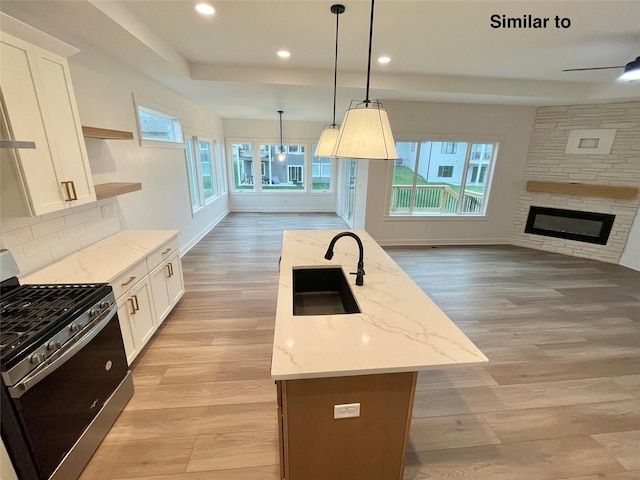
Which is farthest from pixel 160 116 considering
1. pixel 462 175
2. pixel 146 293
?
pixel 462 175

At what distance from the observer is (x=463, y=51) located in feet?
9.60

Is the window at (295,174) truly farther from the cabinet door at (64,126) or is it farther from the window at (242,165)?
the cabinet door at (64,126)

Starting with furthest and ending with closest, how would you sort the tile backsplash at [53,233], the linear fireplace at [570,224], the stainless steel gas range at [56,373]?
the linear fireplace at [570,224], the tile backsplash at [53,233], the stainless steel gas range at [56,373]

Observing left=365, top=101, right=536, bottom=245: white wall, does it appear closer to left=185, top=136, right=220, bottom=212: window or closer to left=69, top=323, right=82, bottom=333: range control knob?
left=185, top=136, right=220, bottom=212: window

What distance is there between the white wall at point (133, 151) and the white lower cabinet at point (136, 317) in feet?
3.76

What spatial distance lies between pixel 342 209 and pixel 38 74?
6523 mm

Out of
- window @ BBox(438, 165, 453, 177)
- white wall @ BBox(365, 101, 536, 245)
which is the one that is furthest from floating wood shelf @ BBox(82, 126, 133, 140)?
window @ BBox(438, 165, 453, 177)

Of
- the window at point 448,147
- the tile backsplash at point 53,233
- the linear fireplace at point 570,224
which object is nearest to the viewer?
the tile backsplash at point 53,233

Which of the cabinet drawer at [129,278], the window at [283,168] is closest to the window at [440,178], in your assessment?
the window at [283,168]

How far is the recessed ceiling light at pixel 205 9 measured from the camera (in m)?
2.06

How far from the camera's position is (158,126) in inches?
158

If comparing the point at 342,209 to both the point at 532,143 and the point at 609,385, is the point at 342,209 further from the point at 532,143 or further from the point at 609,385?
the point at 609,385

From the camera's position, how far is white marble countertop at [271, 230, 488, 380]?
106 centimetres

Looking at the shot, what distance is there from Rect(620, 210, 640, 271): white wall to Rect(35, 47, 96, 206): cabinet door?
719cm
